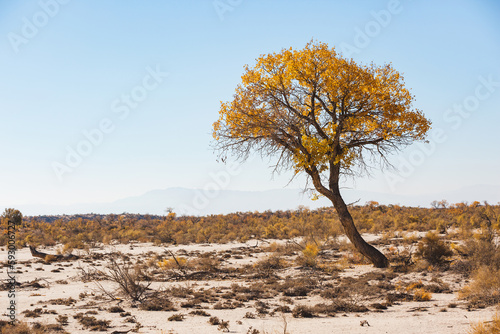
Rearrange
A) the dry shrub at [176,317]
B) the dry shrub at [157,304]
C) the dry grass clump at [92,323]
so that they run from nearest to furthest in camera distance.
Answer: the dry grass clump at [92,323], the dry shrub at [176,317], the dry shrub at [157,304]

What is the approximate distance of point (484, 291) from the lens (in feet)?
30.2

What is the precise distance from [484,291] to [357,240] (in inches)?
253

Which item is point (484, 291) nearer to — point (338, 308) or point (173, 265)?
point (338, 308)

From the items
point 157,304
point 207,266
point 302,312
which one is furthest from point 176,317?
point 207,266

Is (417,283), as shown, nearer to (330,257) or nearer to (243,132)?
(330,257)

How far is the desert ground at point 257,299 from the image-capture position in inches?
324

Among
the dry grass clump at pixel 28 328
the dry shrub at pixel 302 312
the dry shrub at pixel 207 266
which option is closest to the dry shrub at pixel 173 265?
the dry shrub at pixel 207 266

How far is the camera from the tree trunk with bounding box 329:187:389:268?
15217 millimetres

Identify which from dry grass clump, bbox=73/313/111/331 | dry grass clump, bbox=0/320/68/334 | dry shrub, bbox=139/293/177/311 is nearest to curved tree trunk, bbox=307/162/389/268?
dry shrub, bbox=139/293/177/311

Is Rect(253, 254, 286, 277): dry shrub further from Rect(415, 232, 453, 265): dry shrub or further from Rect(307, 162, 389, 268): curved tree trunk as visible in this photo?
Rect(415, 232, 453, 265): dry shrub

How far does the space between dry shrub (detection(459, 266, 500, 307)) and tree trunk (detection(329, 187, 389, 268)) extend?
5295 millimetres

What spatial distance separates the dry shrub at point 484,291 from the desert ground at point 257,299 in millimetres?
232

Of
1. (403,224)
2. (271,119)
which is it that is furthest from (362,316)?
(403,224)

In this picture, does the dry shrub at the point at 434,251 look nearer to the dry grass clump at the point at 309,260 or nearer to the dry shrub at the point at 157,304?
the dry grass clump at the point at 309,260
